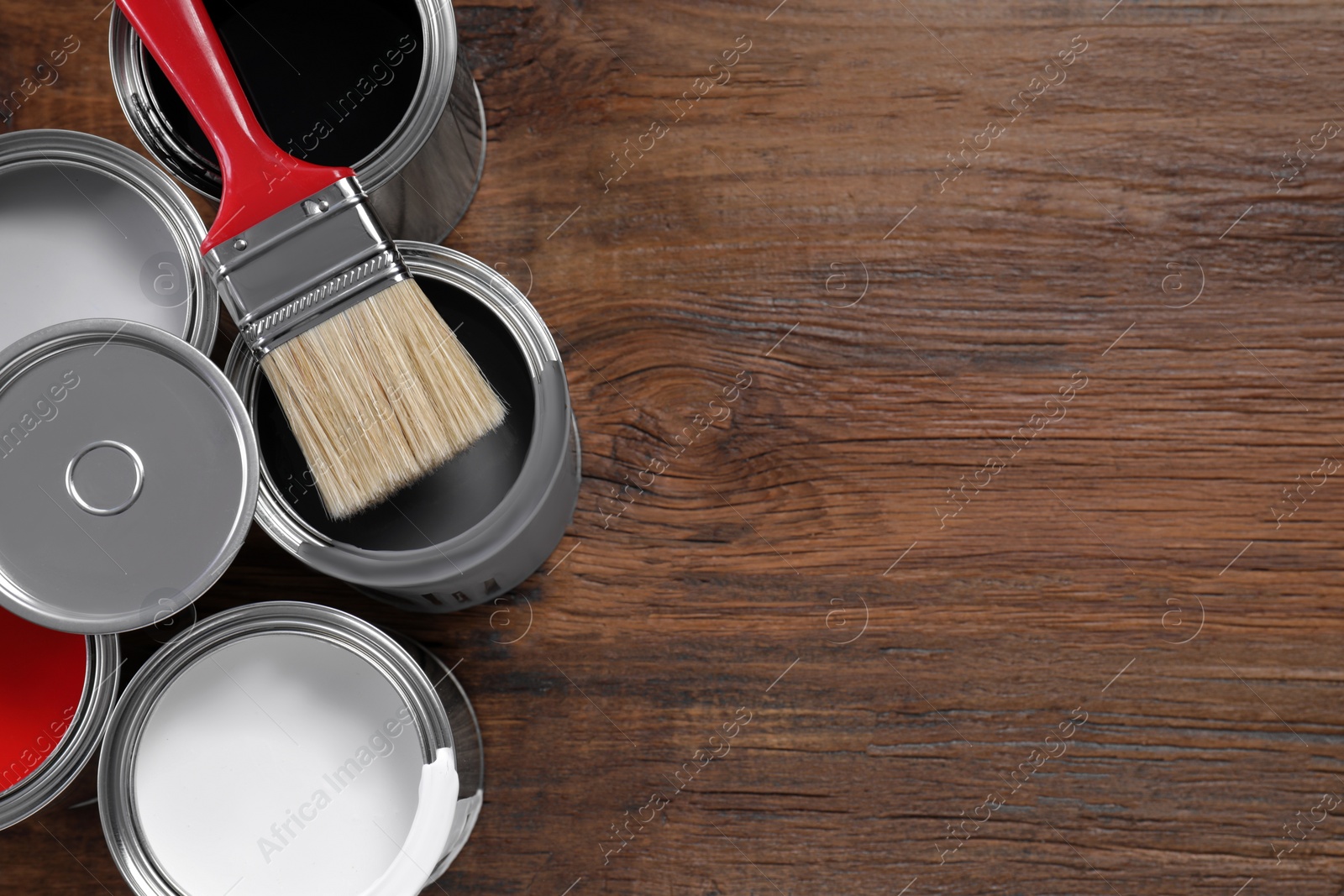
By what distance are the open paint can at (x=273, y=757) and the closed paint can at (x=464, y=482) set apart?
0.12 meters

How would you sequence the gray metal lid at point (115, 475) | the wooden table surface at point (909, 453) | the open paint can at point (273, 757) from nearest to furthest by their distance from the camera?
1. the gray metal lid at point (115, 475)
2. the open paint can at point (273, 757)
3. the wooden table surface at point (909, 453)

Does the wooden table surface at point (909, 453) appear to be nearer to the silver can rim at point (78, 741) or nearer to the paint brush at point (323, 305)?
the silver can rim at point (78, 741)

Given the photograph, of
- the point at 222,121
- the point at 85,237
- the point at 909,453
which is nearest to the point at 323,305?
the point at 222,121

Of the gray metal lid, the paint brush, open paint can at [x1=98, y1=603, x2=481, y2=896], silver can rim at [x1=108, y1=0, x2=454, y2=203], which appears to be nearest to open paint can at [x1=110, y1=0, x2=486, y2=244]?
silver can rim at [x1=108, y1=0, x2=454, y2=203]

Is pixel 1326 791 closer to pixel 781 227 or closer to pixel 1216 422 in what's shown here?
pixel 1216 422

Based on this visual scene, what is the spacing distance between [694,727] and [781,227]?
76cm

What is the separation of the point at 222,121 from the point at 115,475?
431 millimetres

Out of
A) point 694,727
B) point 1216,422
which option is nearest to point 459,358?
point 694,727

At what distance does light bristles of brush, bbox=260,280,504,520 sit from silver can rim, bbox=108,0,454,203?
0.51ft

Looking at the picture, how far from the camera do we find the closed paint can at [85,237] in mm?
1154

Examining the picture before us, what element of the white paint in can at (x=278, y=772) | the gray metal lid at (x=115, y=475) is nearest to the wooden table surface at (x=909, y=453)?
the white paint in can at (x=278, y=772)

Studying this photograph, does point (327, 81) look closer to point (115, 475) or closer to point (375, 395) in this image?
point (375, 395)

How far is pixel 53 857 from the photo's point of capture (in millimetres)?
1268

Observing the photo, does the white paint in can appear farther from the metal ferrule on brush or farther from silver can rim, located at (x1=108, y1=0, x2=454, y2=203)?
silver can rim, located at (x1=108, y1=0, x2=454, y2=203)
